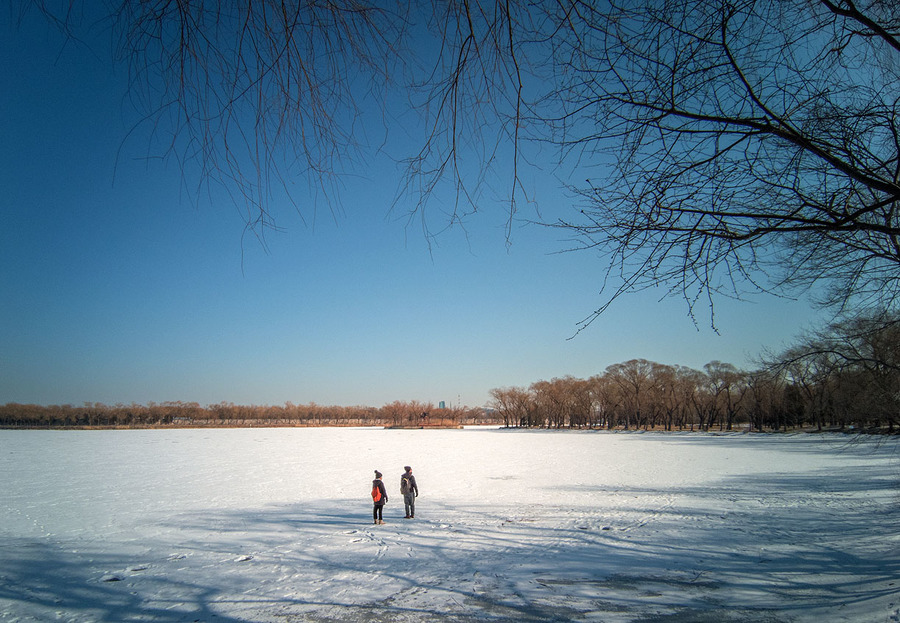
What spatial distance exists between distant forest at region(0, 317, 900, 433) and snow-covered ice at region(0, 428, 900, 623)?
2467 millimetres

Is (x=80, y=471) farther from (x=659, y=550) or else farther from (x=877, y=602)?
(x=877, y=602)

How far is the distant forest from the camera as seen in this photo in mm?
6711

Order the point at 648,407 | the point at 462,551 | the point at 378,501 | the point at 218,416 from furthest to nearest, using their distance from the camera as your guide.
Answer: the point at 218,416 → the point at 648,407 → the point at 378,501 → the point at 462,551

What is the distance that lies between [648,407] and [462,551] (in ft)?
263

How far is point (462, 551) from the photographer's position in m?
8.16

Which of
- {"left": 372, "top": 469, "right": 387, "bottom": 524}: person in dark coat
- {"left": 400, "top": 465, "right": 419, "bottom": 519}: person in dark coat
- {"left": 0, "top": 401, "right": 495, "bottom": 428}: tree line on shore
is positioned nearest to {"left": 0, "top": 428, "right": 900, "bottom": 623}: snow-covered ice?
{"left": 400, "top": 465, "right": 419, "bottom": 519}: person in dark coat

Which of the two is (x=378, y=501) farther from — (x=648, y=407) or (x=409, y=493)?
(x=648, y=407)

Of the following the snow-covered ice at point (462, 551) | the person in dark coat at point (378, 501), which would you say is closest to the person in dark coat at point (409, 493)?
the snow-covered ice at point (462, 551)

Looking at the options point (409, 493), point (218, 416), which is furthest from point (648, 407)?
point (218, 416)

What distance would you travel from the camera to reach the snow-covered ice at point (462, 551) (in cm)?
564

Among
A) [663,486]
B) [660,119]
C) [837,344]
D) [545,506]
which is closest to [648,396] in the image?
[663,486]

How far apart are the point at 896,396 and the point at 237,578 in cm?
1105

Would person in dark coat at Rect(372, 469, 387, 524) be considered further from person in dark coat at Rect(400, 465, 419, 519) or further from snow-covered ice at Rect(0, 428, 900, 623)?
person in dark coat at Rect(400, 465, 419, 519)

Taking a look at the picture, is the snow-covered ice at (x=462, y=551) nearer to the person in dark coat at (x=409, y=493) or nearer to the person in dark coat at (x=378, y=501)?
the person in dark coat at (x=409, y=493)
